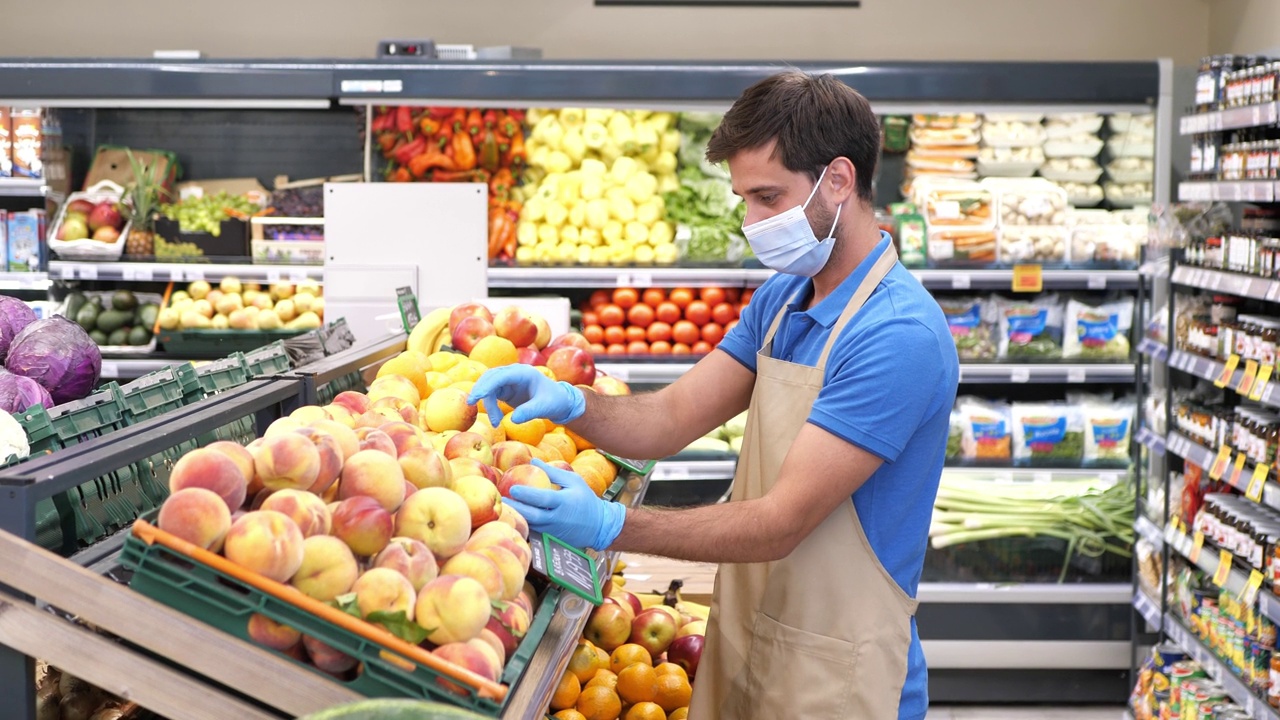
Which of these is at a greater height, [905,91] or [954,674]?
[905,91]

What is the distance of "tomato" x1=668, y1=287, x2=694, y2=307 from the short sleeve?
11.0 feet

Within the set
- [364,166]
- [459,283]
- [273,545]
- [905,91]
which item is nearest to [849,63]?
[905,91]

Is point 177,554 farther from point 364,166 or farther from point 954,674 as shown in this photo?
point 364,166

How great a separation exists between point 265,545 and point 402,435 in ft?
1.32

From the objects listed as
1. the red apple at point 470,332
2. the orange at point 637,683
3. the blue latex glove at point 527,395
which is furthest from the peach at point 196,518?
the red apple at point 470,332

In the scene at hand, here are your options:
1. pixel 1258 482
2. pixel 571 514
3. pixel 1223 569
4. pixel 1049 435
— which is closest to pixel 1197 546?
pixel 1223 569

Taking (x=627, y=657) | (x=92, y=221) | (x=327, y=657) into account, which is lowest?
(x=627, y=657)

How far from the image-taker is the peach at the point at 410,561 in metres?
1.22

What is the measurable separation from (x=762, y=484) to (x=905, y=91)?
303 centimetres

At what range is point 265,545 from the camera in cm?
112

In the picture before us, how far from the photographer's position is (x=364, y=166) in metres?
5.51

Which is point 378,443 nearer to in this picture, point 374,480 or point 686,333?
point 374,480

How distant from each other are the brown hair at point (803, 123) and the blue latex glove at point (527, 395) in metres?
0.48

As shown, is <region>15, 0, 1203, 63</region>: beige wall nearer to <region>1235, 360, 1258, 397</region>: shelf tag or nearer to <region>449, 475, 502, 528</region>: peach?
<region>1235, 360, 1258, 397</region>: shelf tag
